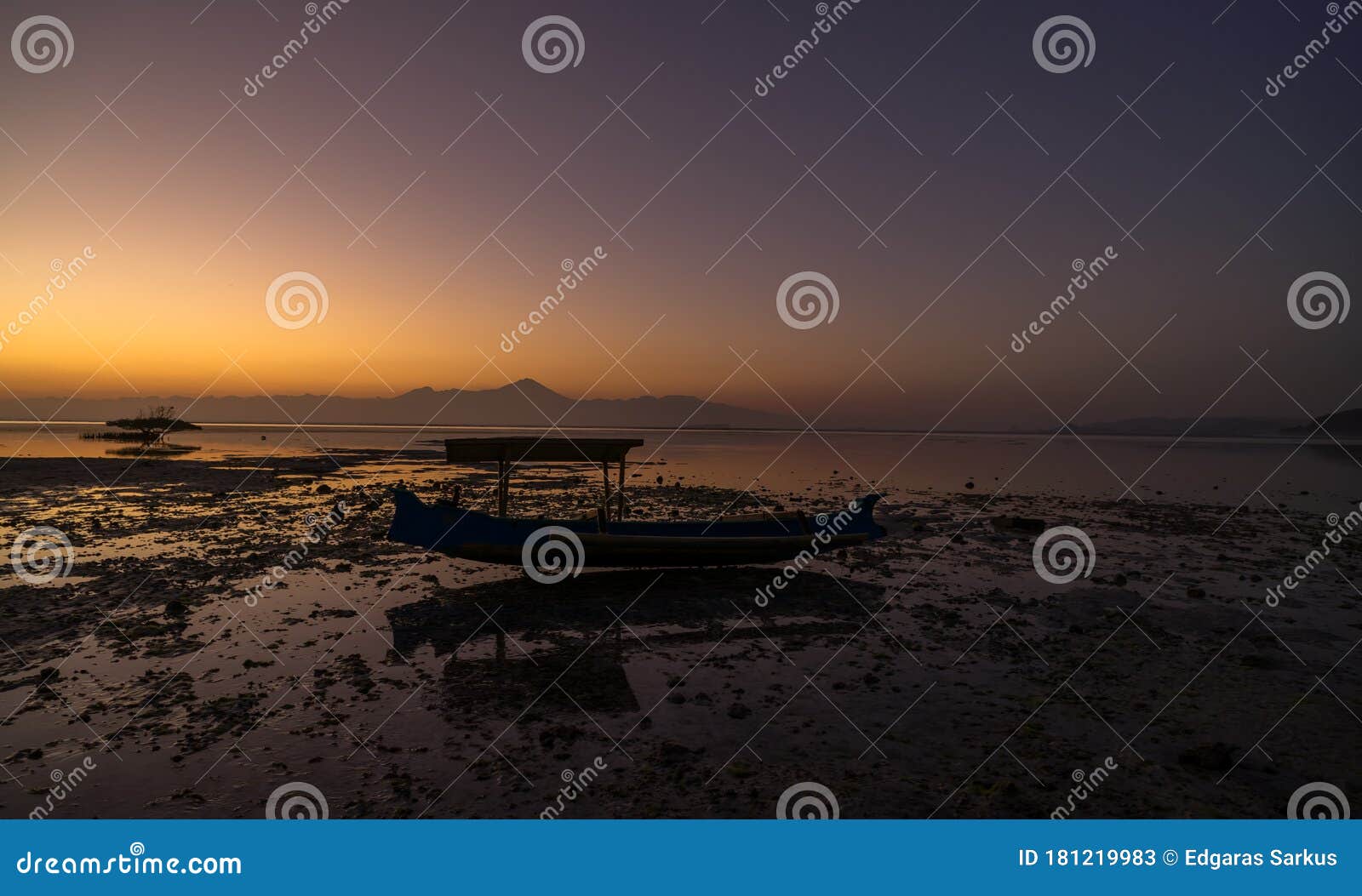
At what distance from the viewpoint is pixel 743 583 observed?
15.8 m

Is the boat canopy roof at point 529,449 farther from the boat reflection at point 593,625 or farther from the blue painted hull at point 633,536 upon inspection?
the boat reflection at point 593,625

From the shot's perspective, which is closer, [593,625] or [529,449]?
[593,625]

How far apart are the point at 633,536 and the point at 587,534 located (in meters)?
1.03

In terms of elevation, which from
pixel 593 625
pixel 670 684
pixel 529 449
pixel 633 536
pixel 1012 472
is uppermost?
pixel 1012 472

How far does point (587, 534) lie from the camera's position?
48.6 ft

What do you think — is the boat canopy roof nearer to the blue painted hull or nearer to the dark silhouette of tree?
the blue painted hull

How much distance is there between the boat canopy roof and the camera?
15.0m

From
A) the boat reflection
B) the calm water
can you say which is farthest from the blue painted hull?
the calm water

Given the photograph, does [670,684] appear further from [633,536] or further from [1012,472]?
[1012,472]

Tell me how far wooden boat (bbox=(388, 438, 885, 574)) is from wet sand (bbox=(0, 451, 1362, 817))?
0.71m

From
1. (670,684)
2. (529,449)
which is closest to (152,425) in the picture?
(529,449)

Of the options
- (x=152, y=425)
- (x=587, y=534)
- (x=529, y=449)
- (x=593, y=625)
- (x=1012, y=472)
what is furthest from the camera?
(x=152, y=425)

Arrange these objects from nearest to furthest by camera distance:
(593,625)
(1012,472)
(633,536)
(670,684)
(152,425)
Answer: (670,684) < (593,625) < (633,536) < (1012,472) < (152,425)

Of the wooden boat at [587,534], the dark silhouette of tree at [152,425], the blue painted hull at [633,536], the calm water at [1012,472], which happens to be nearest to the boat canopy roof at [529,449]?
the wooden boat at [587,534]
